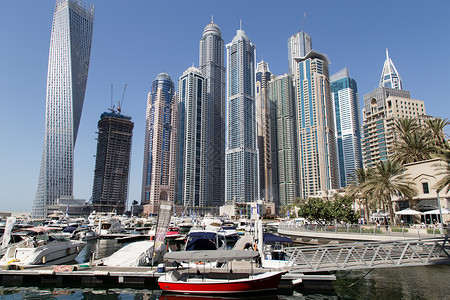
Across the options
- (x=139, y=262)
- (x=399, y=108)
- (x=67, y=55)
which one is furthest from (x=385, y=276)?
(x=67, y=55)

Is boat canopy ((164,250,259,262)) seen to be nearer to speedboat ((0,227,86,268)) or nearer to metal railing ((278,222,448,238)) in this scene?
speedboat ((0,227,86,268))

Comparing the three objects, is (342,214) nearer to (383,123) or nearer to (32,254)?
(32,254)

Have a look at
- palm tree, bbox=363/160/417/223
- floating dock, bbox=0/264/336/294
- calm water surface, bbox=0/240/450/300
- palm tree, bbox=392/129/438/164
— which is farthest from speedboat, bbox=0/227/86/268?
palm tree, bbox=392/129/438/164

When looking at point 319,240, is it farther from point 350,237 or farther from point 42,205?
point 42,205

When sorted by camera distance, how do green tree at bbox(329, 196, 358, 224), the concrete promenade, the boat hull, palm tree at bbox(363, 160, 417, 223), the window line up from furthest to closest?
1. green tree at bbox(329, 196, 358, 224)
2. the window
3. palm tree at bbox(363, 160, 417, 223)
4. the concrete promenade
5. the boat hull

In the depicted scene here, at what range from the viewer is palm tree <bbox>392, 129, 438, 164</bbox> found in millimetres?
53500

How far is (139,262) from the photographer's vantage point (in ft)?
89.9

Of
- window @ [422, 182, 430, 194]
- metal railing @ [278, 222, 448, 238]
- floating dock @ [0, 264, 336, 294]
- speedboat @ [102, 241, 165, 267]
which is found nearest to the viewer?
floating dock @ [0, 264, 336, 294]

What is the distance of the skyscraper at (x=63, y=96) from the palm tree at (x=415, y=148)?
179m

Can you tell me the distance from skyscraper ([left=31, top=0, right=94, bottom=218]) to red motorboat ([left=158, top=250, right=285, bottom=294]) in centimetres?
18415

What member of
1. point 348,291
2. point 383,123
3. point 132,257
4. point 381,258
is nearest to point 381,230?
point 381,258

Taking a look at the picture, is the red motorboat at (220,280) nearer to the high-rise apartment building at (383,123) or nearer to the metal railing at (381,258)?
the metal railing at (381,258)

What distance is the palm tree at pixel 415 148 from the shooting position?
53.5 m

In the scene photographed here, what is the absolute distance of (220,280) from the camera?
781 inches
